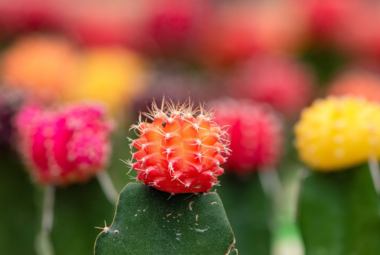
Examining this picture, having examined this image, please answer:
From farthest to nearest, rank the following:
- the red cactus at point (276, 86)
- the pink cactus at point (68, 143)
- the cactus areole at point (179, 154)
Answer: the red cactus at point (276, 86) → the pink cactus at point (68, 143) → the cactus areole at point (179, 154)

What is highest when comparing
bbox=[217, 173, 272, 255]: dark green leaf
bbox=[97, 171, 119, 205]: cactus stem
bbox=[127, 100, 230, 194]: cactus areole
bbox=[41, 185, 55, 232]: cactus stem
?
bbox=[127, 100, 230, 194]: cactus areole

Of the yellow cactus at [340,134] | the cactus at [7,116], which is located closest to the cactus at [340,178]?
the yellow cactus at [340,134]

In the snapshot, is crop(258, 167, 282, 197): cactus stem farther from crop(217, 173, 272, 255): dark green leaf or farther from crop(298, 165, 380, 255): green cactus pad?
crop(298, 165, 380, 255): green cactus pad

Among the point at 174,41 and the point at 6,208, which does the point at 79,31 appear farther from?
the point at 6,208

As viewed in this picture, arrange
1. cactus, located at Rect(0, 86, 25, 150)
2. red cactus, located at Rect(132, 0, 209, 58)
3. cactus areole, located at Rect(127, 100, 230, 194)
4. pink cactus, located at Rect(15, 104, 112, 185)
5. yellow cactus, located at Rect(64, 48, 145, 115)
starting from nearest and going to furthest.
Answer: cactus areole, located at Rect(127, 100, 230, 194) < pink cactus, located at Rect(15, 104, 112, 185) < cactus, located at Rect(0, 86, 25, 150) < yellow cactus, located at Rect(64, 48, 145, 115) < red cactus, located at Rect(132, 0, 209, 58)

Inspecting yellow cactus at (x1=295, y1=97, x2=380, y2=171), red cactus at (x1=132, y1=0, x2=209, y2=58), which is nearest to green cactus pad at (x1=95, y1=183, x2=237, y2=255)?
yellow cactus at (x1=295, y1=97, x2=380, y2=171)

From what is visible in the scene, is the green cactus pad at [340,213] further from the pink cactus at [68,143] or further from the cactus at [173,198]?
the pink cactus at [68,143]

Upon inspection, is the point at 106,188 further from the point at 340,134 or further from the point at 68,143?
the point at 340,134
